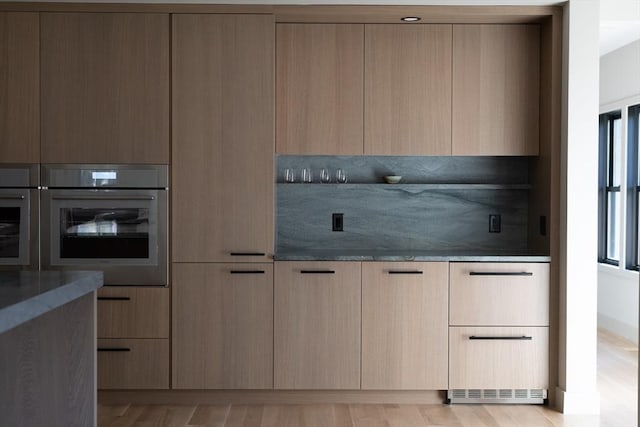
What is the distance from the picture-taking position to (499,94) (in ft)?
15.1

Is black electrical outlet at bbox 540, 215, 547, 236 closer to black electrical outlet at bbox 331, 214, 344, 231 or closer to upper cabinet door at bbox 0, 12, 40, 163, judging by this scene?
black electrical outlet at bbox 331, 214, 344, 231

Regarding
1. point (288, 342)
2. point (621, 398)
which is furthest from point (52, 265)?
point (621, 398)

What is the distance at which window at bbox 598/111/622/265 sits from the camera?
23.4 feet

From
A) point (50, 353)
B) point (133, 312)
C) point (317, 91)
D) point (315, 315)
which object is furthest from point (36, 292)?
point (317, 91)

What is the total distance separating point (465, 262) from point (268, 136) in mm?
1363

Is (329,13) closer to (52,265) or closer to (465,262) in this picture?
(465,262)

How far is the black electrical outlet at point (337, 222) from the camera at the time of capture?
5.01 m

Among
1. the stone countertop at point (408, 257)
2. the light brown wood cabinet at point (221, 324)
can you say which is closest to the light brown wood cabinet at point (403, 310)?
the stone countertop at point (408, 257)

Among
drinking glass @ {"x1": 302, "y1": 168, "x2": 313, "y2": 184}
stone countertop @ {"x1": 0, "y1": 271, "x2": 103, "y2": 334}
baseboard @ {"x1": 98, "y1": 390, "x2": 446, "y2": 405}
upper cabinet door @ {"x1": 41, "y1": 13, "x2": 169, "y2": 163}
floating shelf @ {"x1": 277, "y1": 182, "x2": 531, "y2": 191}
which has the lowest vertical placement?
baseboard @ {"x1": 98, "y1": 390, "x2": 446, "y2": 405}

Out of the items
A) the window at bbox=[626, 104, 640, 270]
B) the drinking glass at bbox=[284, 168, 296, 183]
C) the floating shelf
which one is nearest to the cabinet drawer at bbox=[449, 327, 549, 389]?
the floating shelf

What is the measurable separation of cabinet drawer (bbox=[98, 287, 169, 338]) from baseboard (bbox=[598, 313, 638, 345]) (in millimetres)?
4204

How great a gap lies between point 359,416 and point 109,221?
5.99ft

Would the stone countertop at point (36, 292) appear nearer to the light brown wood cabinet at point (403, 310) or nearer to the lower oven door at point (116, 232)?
the lower oven door at point (116, 232)

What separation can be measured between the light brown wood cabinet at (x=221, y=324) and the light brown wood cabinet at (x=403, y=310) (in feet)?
1.88
